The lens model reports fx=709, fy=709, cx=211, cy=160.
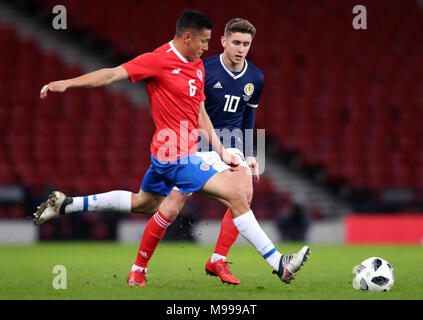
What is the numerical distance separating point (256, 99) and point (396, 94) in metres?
10.4

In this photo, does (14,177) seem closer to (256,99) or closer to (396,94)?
(256,99)

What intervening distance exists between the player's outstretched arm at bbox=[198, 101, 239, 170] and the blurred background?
19.1 feet

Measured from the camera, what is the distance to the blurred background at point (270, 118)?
1280 centimetres

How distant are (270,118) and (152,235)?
9472 mm

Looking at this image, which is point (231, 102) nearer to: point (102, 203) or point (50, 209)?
point (102, 203)

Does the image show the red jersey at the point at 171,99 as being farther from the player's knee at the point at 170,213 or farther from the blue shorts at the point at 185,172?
the player's knee at the point at 170,213

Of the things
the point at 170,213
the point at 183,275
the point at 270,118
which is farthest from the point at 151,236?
the point at 270,118

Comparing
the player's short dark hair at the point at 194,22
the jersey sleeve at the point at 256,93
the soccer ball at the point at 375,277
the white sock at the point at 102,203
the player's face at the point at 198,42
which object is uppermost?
the player's short dark hair at the point at 194,22

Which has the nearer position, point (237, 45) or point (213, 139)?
point (213, 139)

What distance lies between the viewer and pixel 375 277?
5359 mm

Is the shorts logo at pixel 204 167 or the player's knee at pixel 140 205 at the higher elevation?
the shorts logo at pixel 204 167

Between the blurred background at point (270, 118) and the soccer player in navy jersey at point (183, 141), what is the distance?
581 cm

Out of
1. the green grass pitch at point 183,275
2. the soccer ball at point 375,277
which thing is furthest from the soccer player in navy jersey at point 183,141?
the soccer ball at point 375,277

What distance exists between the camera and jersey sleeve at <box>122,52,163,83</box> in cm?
532
